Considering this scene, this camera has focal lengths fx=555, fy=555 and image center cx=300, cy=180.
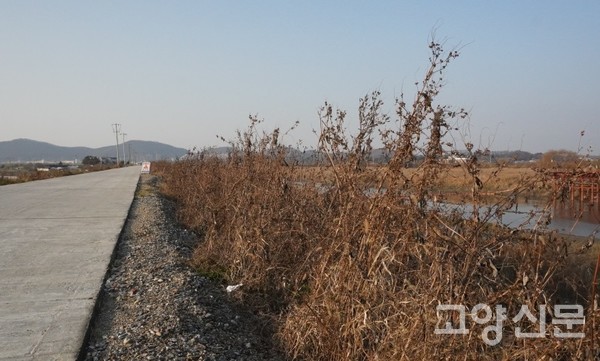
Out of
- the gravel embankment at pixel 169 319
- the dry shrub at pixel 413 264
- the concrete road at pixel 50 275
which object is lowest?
the gravel embankment at pixel 169 319

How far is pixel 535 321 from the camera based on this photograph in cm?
341

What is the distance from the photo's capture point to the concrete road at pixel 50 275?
4.91 meters

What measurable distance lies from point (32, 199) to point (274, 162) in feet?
43.1

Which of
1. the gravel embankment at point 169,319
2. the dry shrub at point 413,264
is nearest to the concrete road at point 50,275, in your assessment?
the gravel embankment at point 169,319

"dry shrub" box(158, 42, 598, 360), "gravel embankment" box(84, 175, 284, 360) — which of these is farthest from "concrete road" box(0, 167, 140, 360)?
"dry shrub" box(158, 42, 598, 360)

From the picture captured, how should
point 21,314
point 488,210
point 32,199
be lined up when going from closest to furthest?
1. point 488,210
2. point 21,314
3. point 32,199

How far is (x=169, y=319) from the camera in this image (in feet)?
17.8

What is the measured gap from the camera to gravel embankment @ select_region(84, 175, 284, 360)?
4.80 meters

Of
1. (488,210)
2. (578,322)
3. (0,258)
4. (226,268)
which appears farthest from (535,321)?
(0,258)

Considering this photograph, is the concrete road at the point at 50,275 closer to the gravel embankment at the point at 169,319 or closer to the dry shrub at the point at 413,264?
the gravel embankment at the point at 169,319

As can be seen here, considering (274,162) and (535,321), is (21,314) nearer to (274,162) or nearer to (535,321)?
(274,162)

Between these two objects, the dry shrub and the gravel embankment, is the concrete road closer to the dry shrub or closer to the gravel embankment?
the gravel embankment

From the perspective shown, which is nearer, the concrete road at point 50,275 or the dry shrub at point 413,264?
the dry shrub at point 413,264

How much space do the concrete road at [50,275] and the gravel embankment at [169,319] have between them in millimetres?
244
